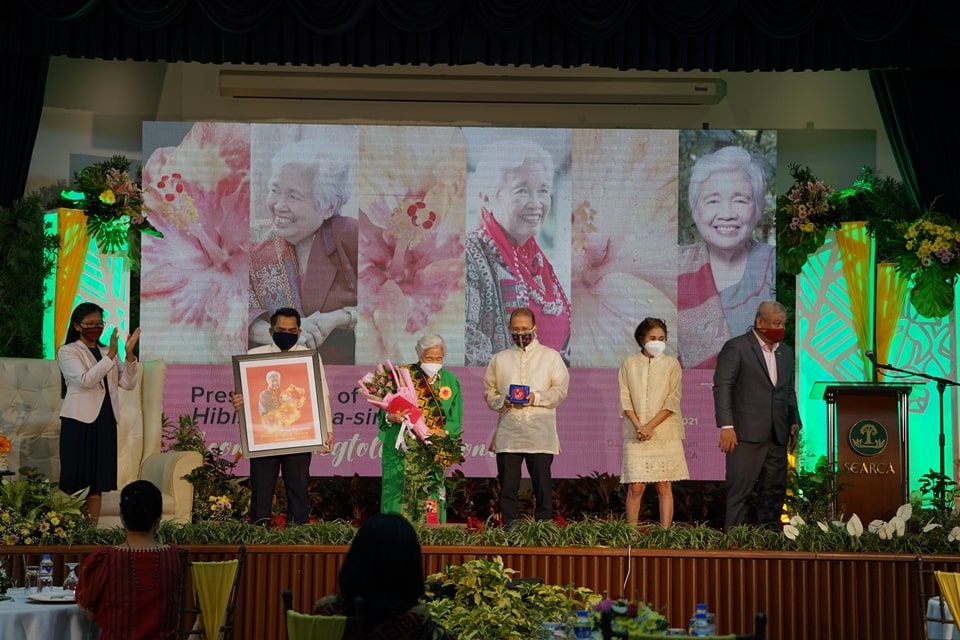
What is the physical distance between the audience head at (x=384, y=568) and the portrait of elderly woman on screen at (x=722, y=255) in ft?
23.8

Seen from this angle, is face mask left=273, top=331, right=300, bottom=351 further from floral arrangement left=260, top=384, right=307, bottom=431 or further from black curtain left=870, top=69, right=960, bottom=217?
black curtain left=870, top=69, right=960, bottom=217

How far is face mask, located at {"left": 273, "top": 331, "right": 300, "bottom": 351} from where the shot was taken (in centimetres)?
788

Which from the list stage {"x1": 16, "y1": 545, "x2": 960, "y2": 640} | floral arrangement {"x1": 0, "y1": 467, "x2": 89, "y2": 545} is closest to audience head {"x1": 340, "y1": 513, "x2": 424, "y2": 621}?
stage {"x1": 16, "y1": 545, "x2": 960, "y2": 640}

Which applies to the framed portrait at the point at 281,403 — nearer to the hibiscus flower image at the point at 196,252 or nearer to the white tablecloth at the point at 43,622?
the white tablecloth at the point at 43,622

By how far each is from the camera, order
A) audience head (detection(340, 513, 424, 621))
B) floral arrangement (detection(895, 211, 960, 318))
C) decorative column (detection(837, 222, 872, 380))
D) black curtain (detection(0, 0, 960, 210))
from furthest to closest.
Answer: decorative column (detection(837, 222, 872, 380))
floral arrangement (detection(895, 211, 960, 318))
black curtain (detection(0, 0, 960, 210))
audience head (detection(340, 513, 424, 621))

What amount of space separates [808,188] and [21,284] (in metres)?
6.12

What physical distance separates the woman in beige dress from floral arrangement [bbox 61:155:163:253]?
421 centimetres

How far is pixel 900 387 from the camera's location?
8.41m

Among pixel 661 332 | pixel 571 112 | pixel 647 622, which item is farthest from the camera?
pixel 571 112

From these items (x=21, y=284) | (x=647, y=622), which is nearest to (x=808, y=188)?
(x=21, y=284)

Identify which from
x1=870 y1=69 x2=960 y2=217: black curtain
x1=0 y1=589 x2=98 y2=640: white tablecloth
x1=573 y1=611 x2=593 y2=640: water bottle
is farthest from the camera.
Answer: x1=870 y1=69 x2=960 y2=217: black curtain

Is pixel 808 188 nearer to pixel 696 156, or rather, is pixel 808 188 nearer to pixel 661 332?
pixel 696 156

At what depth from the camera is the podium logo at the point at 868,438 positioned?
8492 mm

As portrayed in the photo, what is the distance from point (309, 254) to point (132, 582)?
6157 millimetres
